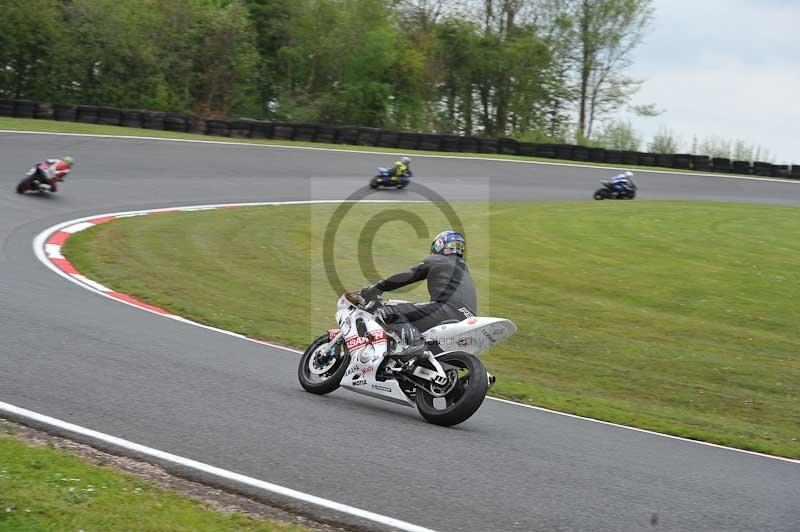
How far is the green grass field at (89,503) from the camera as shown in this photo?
15.1ft

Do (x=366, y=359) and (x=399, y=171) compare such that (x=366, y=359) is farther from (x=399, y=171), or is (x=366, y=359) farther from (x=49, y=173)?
(x=399, y=171)

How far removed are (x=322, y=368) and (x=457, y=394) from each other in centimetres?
146

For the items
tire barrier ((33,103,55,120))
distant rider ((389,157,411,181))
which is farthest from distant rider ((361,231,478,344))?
tire barrier ((33,103,55,120))

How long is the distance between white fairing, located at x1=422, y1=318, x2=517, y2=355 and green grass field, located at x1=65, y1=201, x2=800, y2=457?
2.01 m

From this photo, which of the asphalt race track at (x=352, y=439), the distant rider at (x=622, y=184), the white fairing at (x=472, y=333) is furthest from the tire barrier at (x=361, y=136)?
the white fairing at (x=472, y=333)

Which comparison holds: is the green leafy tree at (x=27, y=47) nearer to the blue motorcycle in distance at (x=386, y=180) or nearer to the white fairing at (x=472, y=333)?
the blue motorcycle in distance at (x=386, y=180)

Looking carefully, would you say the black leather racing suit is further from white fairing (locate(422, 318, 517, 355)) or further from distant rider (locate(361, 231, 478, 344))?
white fairing (locate(422, 318, 517, 355))

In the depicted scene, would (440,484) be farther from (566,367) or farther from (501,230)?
(501,230)

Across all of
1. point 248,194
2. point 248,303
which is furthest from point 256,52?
point 248,303

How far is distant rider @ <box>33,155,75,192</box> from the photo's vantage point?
66.1ft

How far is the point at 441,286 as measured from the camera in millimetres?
7781

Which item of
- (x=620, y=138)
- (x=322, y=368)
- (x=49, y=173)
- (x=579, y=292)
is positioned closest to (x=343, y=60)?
(x=620, y=138)

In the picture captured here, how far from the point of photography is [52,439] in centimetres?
610

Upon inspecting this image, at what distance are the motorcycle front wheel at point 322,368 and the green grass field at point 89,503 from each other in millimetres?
2882
